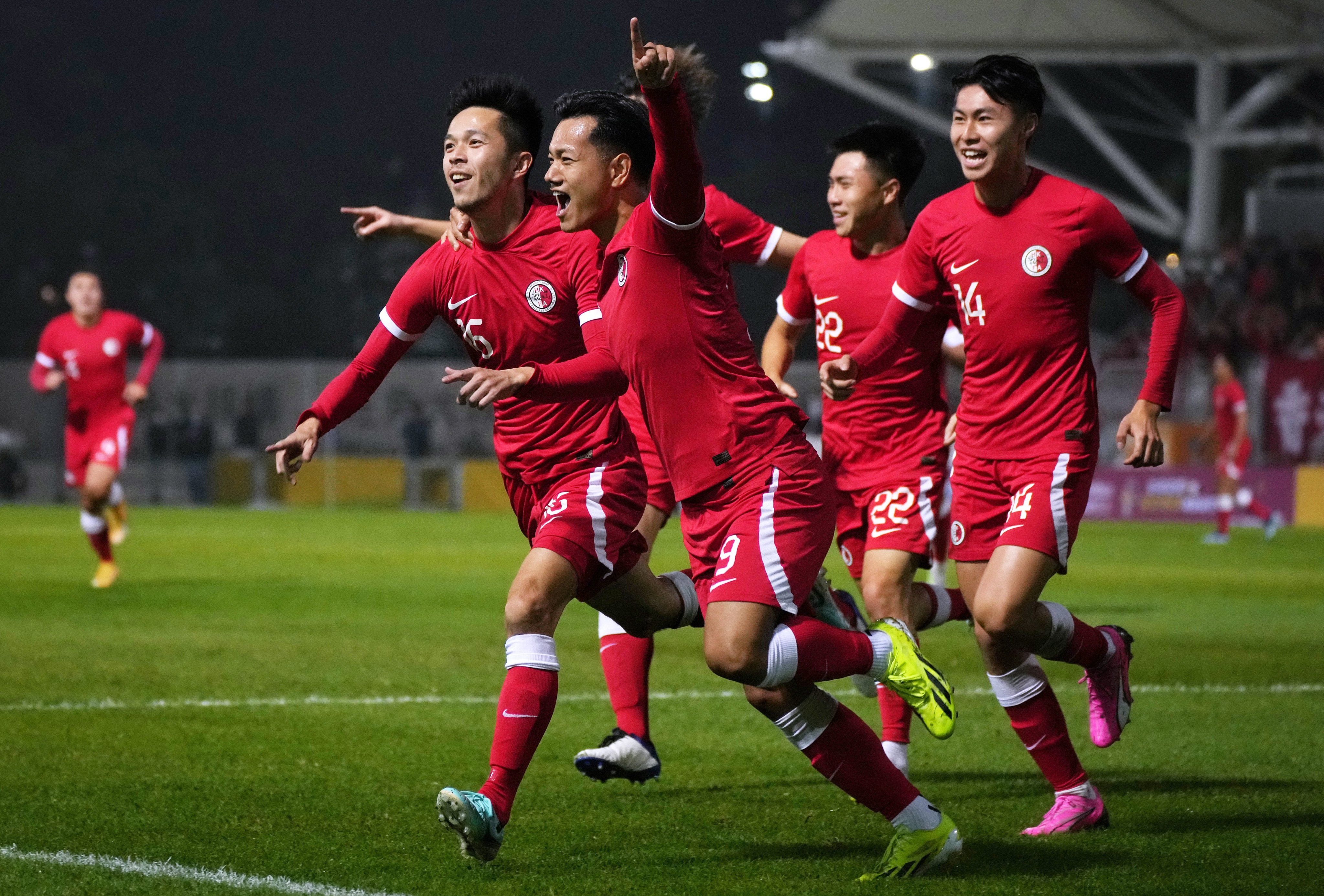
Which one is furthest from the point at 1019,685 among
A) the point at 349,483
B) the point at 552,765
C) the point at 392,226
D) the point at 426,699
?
the point at 349,483

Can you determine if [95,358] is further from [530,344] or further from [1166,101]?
[1166,101]

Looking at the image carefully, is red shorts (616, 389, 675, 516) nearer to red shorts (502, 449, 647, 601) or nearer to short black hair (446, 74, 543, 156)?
red shorts (502, 449, 647, 601)

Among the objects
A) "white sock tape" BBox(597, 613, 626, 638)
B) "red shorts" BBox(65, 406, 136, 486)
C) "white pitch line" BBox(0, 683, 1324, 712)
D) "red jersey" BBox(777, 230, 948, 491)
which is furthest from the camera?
"red shorts" BBox(65, 406, 136, 486)

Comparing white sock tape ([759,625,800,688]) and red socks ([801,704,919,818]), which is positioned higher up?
white sock tape ([759,625,800,688])

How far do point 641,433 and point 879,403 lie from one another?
3.25 feet

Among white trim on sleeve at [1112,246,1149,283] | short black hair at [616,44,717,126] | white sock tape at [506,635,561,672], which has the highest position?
short black hair at [616,44,717,126]

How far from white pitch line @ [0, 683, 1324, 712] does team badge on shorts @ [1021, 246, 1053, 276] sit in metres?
3.55

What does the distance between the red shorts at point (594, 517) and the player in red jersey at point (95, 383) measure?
354 inches

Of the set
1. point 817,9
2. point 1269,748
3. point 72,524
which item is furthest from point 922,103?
point 1269,748

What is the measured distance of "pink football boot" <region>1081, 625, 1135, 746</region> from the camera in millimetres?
5559

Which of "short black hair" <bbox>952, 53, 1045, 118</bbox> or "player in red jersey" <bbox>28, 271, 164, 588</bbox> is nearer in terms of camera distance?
"short black hair" <bbox>952, 53, 1045, 118</bbox>

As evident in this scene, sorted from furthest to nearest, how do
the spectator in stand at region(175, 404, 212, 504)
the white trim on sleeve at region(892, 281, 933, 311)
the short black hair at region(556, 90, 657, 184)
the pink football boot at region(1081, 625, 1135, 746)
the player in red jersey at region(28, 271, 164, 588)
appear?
1. the spectator in stand at region(175, 404, 212, 504)
2. the player in red jersey at region(28, 271, 164, 588)
3. the white trim on sleeve at region(892, 281, 933, 311)
4. the pink football boot at region(1081, 625, 1135, 746)
5. the short black hair at region(556, 90, 657, 184)

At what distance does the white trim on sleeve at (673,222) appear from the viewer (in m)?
4.59

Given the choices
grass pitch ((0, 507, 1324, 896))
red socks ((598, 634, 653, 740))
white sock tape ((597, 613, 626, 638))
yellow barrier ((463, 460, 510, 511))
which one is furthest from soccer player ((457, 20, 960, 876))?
yellow barrier ((463, 460, 510, 511))
